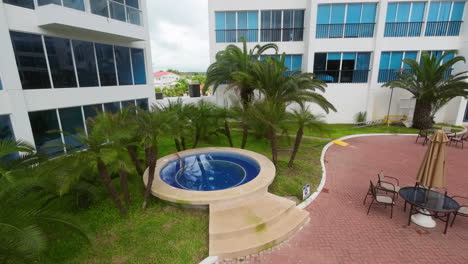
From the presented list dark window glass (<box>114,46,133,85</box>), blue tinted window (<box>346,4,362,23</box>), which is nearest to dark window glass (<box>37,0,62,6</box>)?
dark window glass (<box>114,46,133,85</box>)

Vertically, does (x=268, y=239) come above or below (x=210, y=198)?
below

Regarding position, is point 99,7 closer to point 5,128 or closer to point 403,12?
point 5,128

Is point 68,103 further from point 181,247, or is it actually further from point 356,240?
point 356,240

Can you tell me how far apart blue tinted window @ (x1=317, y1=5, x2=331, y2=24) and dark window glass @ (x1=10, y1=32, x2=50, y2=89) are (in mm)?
19065

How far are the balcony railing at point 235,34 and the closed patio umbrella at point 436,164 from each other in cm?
1674

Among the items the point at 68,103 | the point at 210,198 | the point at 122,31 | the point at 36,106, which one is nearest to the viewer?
the point at 210,198

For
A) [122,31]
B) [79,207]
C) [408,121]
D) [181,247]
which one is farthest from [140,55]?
[408,121]

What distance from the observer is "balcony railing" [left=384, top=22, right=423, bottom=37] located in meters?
17.9

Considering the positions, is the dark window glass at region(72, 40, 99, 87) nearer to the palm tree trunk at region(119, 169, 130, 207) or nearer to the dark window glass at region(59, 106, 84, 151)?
the dark window glass at region(59, 106, 84, 151)

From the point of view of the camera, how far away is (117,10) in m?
12.1

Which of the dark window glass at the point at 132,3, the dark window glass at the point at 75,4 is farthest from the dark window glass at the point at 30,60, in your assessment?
the dark window glass at the point at 132,3

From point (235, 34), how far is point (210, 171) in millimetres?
14693

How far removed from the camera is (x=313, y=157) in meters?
11.4

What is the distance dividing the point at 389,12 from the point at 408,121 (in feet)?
30.7
